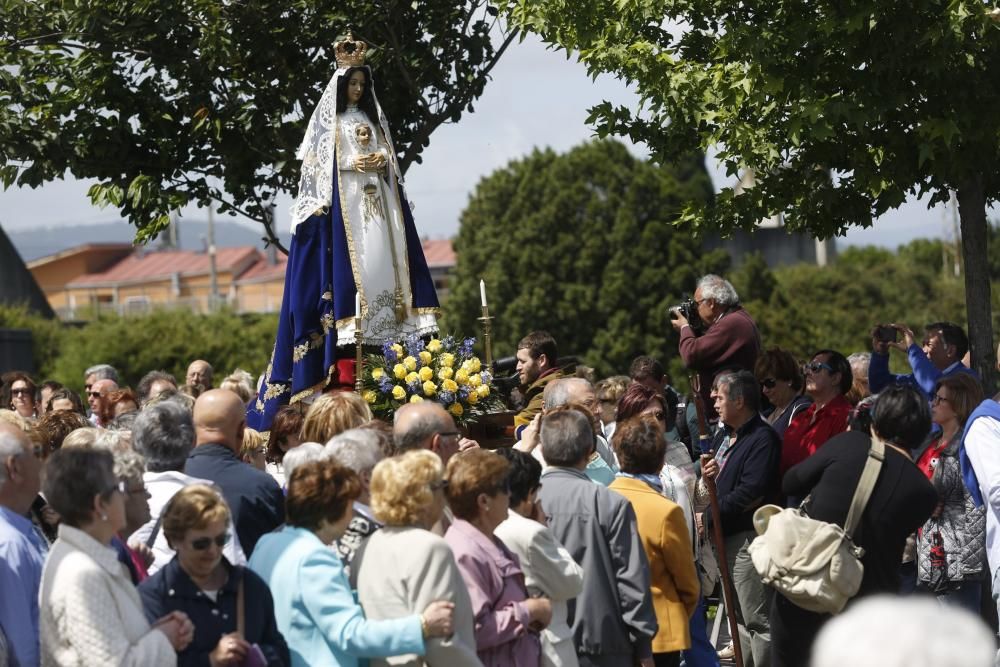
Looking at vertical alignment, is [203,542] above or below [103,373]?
below

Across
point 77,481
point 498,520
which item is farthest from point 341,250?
point 77,481

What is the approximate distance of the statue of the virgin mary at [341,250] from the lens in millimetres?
9727

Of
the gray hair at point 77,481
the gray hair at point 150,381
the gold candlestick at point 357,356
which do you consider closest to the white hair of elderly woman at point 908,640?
the gray hair at point 77,481

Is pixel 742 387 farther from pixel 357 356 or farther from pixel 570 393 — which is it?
pixel 357 356

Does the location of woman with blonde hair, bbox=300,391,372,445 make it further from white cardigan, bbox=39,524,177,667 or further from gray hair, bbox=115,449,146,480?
white cardigan, bbox=39,524,177,667

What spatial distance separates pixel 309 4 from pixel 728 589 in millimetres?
6502

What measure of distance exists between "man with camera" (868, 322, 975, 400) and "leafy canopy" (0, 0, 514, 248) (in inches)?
170

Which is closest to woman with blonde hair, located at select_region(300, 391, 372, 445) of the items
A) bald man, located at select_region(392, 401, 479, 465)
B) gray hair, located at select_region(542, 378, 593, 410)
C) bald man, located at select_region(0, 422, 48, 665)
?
bald man, located at select_region(392, 401, 479, 465)

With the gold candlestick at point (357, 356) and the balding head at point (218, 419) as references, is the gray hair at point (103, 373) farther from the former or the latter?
the balding head at point (218, 419)

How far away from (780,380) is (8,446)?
4937 mm

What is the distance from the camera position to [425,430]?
21.0 feet

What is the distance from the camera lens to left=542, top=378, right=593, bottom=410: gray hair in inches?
309

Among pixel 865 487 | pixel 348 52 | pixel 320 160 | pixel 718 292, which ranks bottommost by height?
pixel 865 487

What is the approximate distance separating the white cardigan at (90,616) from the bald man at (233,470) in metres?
1.39
